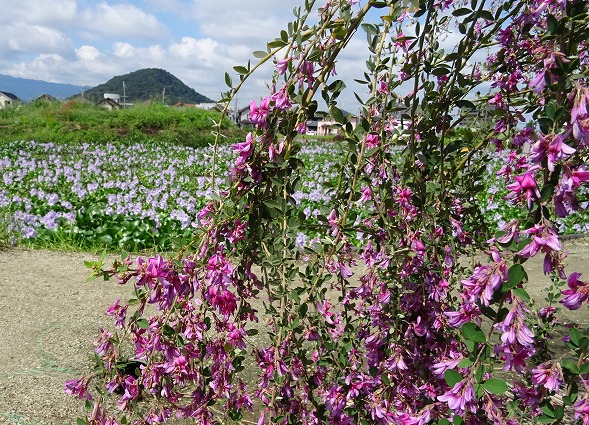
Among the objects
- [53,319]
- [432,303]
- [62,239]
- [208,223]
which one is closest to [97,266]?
[208,223]

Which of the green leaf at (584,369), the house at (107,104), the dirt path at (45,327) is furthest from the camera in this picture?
the house at (107,104)

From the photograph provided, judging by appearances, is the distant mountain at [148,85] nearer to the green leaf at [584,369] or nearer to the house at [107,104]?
the house at [107,104]

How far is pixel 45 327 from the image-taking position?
3.15 meters

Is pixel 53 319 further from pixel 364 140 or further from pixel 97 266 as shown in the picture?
pixel 364 140

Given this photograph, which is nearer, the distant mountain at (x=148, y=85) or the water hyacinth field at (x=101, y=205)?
the water hyacinth field at (x=101, y=205)

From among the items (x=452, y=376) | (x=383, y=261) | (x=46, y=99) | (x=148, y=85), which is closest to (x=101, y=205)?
(x=383, y=261)

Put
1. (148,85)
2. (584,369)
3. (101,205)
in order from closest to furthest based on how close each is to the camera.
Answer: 1. (584,369)
2. (101,205)
3. (148,85)

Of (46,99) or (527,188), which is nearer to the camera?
(527,188)

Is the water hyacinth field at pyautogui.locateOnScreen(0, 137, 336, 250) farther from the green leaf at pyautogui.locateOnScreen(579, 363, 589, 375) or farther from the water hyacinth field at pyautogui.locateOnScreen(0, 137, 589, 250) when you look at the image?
the green leaf at pyautogui.locateOnScreen(579, 363, 589, 375)

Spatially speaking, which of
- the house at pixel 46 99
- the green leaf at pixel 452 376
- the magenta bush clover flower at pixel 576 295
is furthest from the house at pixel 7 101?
the magenta bush clover flower at pixel 576 295

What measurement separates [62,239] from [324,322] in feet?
15.0

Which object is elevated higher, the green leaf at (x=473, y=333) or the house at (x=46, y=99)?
the house at (x=46, y=99)

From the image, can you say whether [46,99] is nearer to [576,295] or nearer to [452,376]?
[452,376]

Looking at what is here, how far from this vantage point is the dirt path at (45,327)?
7.54 feet
